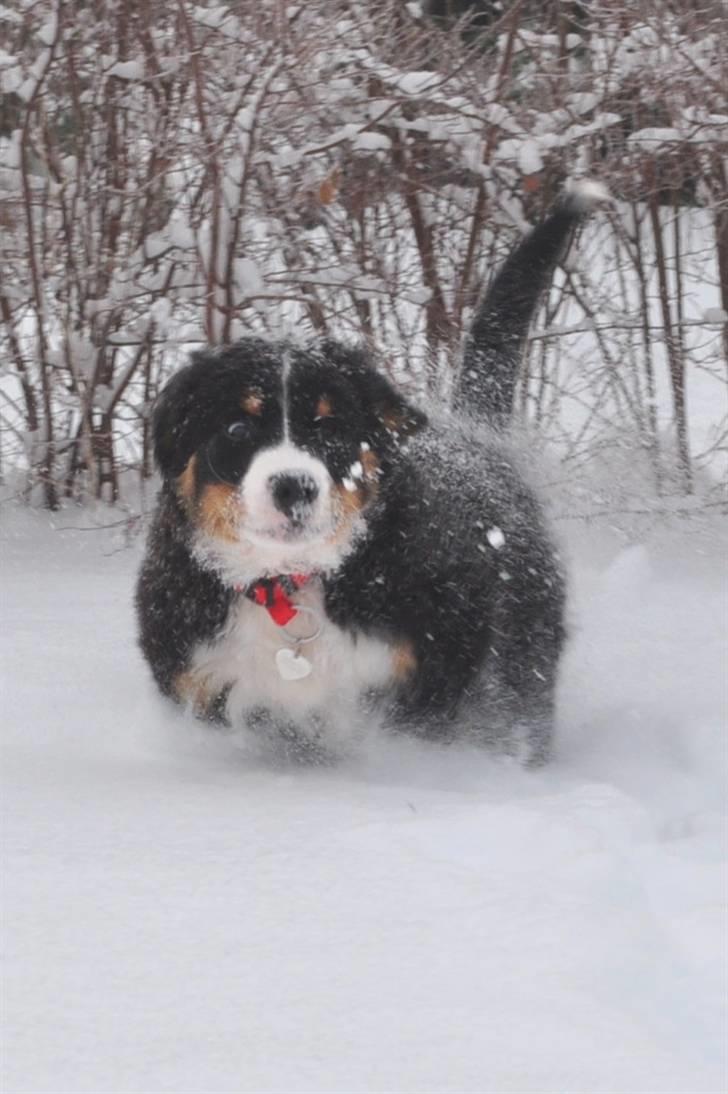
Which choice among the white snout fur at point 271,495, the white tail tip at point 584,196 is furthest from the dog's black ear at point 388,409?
the white tail tip at point 584,196

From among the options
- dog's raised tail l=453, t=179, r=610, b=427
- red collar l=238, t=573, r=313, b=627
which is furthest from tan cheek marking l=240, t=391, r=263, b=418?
dog's raised tail l=453, t=179, r=610, b=427

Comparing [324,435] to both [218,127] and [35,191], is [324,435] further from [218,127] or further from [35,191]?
[35,191]

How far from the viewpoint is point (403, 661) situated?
296cm

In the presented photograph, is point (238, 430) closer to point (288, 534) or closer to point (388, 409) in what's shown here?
point (288, 534)

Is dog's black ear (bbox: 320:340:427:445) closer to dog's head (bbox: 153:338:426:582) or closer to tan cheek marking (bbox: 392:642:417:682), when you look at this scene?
dog's head (bbox: 153:338:426:582)

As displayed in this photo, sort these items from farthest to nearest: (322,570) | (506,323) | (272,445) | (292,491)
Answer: (506,323) → (322,570) → (272,445) → (292,491)

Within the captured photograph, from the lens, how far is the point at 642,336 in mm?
5152

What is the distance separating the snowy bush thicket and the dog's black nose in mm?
1801

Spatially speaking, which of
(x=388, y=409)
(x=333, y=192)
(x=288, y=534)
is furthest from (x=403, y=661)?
(x=333, y=192)

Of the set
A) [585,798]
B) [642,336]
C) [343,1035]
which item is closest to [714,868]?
[585,798]

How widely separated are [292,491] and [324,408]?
27 cm

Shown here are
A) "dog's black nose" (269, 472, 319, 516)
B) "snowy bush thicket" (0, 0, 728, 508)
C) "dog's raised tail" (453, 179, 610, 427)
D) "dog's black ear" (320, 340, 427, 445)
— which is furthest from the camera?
"snowy bush thicket" (0, 0, 728, 508)

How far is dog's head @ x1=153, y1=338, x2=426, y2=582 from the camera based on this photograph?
2766 millimetres

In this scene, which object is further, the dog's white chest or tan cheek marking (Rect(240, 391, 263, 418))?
the dog's white chest
